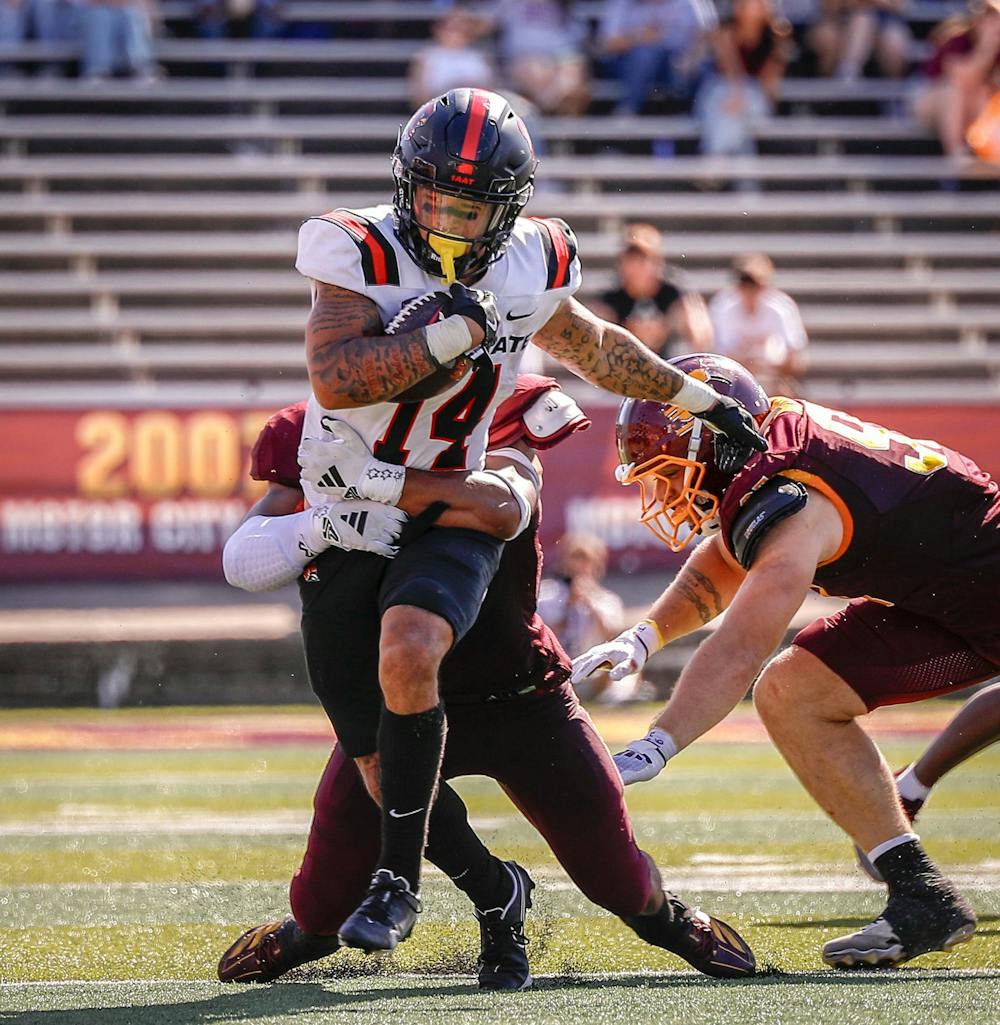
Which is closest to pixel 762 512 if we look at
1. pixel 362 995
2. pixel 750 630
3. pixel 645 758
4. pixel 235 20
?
pixel 750 630

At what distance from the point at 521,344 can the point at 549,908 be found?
5.55 ft

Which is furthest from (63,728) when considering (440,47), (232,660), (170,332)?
(440,47)

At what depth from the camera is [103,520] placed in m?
10.1

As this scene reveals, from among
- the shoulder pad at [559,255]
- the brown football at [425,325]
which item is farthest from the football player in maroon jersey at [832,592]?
the brown football at [425,325]

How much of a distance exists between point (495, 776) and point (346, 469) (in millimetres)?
718

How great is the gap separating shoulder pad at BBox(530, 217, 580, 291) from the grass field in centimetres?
144

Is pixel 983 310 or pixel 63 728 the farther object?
pixel 983 310

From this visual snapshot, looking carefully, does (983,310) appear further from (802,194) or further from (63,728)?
(63,728)

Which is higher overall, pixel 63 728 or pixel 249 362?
pixel 249 362

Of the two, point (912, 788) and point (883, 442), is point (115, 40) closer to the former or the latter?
point (912, 788)

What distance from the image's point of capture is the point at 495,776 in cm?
379

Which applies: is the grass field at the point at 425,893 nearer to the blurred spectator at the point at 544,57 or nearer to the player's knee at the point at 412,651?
the player's knee at the point at 412,651

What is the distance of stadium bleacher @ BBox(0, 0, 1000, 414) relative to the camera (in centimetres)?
1202

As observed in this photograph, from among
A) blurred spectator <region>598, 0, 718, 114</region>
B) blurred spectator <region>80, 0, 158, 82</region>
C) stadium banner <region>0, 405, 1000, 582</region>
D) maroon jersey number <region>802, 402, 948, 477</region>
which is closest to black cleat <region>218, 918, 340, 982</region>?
maroon jersey number <region>802, 402, 948, 477</region>
